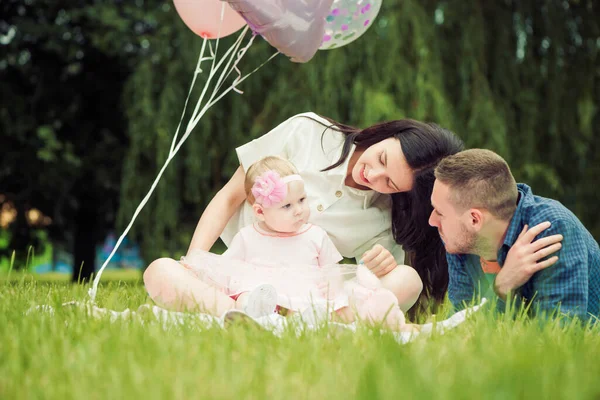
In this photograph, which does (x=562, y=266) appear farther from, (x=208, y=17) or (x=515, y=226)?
(x=208, y=17)

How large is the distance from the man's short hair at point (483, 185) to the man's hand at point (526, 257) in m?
0.12

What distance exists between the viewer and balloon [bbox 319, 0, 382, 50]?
117 inches

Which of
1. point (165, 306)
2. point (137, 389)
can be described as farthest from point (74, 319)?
point (137, 389)

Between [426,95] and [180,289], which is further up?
[426,95]

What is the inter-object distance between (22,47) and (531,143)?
18.1 ft

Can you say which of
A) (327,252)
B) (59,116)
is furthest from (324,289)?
(59,116)

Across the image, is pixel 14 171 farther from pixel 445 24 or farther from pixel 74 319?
pixel 74 319

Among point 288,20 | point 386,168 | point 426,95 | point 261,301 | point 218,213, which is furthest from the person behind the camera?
point 426,95

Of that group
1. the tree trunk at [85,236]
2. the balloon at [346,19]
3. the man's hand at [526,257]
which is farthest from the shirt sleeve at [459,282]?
the tree trunk at [85,236]

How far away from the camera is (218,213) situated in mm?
2938

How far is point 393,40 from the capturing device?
559 cm

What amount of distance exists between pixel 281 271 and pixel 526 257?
0.83m

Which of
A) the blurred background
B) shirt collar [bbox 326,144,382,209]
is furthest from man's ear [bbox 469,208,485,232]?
the blurred background

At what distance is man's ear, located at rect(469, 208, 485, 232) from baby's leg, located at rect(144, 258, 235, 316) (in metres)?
0.82
